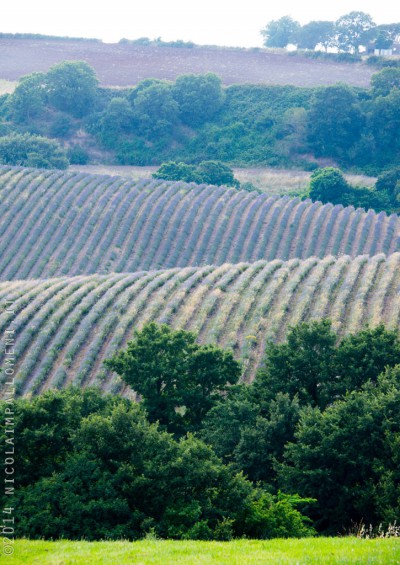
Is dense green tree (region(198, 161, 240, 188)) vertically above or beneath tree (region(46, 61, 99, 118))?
beneath

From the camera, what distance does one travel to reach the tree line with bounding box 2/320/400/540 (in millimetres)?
19938

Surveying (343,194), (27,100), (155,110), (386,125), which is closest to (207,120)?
(155,110)

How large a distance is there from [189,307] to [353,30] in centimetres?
9815

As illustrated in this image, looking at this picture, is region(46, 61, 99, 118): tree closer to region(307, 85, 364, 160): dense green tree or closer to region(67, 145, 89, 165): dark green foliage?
region(67, 145, 89, 165): dark green foliage

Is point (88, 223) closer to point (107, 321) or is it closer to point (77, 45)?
point (107, 321)

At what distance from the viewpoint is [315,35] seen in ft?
448

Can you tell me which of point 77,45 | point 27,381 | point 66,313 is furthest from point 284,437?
point 77,45

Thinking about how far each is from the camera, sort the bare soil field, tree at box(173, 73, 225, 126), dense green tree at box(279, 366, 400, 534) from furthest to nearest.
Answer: the bare soil field < tree at box(173, 73, 225, 126) < dense green tree at box(279, 366, 400, 534)

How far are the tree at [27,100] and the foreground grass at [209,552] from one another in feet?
285

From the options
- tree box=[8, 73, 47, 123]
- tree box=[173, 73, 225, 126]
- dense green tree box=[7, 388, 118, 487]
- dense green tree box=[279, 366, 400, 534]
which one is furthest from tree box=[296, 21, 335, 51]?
dense green tree box=[7, 388, 118, 487]

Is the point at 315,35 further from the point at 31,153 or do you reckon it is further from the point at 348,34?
the point at 31,153

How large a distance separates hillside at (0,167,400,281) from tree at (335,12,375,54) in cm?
7192

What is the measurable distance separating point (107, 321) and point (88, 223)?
21.3m

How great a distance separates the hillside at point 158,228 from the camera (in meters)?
57.2
